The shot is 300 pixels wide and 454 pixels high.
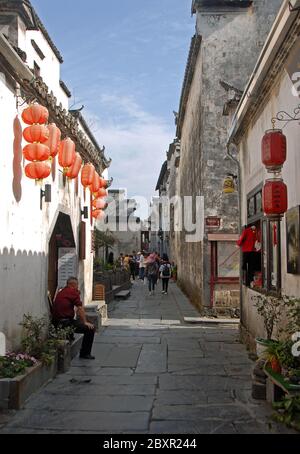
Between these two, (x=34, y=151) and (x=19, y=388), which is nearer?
(x=19, y=388)

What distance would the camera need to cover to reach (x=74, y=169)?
1015 centimetres

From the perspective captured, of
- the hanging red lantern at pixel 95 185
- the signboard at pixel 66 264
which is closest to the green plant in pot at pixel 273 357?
the signboard at pixel 66 264

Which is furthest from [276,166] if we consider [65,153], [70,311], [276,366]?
[70,311]

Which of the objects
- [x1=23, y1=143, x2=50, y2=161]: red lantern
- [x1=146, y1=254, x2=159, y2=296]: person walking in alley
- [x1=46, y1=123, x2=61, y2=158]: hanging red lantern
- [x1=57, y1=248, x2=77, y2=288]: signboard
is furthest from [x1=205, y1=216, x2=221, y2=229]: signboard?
[x1=23, y1=143, x2=50, y2=161]: red lantern

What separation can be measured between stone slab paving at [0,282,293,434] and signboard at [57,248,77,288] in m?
1.57

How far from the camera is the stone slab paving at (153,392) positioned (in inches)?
221

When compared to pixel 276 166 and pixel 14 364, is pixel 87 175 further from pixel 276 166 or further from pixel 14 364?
pixel 14 364

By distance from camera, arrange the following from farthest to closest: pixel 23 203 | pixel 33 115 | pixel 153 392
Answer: pixel 23 203
pixel 33 115
pixel 153 392

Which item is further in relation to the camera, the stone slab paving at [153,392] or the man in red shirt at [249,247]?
the man in red shirt at [249,247]

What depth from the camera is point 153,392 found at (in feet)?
23.4

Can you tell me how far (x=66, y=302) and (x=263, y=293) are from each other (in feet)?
11.4

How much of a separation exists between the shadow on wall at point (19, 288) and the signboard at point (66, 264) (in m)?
→ 2.94

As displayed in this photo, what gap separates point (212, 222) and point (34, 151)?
8.54m

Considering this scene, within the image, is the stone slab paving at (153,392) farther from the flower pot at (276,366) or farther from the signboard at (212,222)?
the signboard at (212,222)
